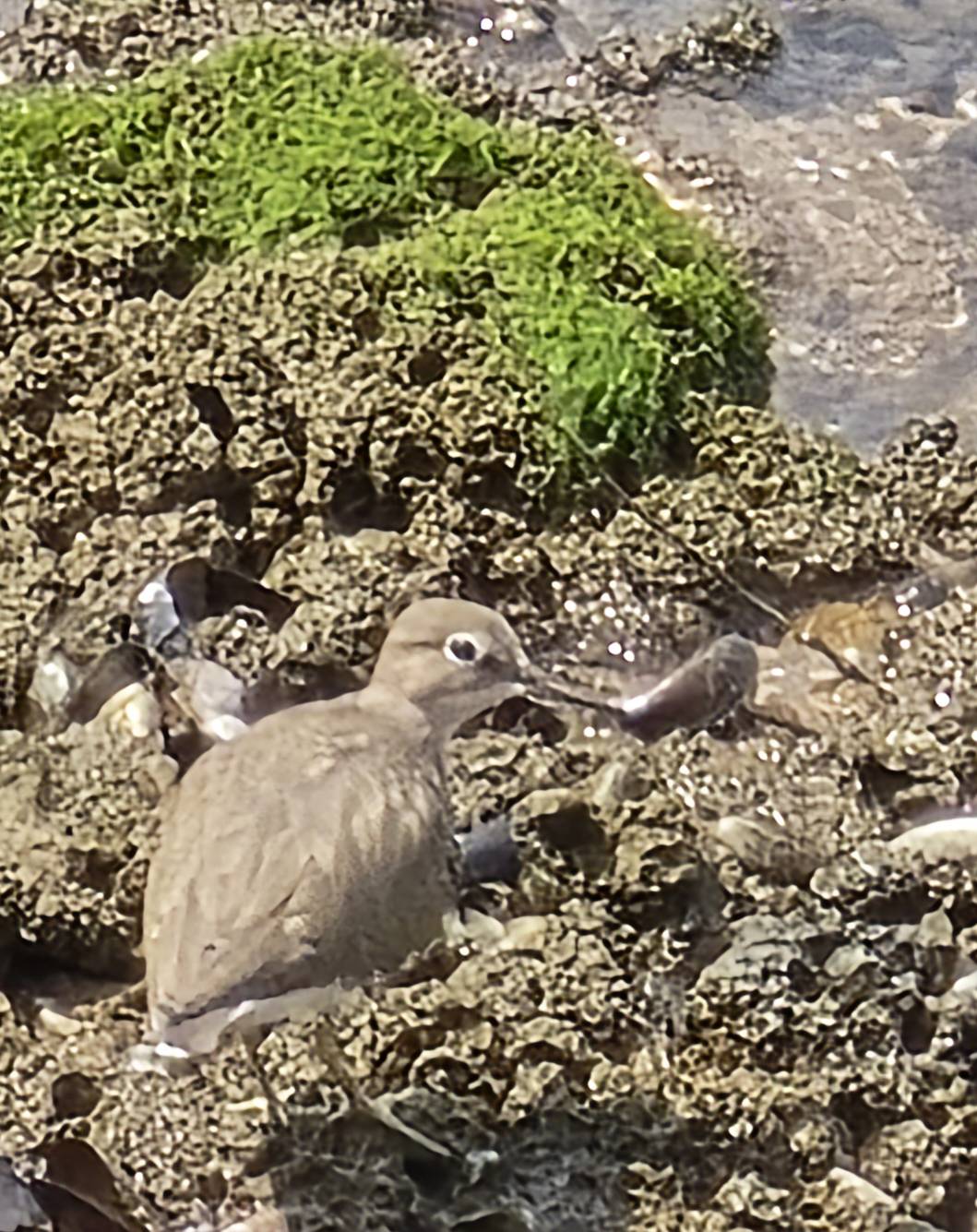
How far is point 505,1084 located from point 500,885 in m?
0.23

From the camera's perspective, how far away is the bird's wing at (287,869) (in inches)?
64.7

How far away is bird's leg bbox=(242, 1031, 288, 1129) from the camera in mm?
1796

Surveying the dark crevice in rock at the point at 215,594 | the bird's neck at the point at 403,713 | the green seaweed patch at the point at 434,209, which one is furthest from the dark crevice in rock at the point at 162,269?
the bird's neck at the point at 403,713

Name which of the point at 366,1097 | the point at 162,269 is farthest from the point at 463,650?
the point at 162,269

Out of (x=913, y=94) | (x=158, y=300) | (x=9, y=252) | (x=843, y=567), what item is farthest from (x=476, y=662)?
(x=913, y=94)

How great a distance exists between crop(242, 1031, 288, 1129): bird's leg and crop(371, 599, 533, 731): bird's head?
1.22ft

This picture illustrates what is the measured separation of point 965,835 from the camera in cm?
201

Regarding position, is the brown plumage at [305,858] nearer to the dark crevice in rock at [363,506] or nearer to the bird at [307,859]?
the bird at [307,859]

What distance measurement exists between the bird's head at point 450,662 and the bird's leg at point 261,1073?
0.37 meters

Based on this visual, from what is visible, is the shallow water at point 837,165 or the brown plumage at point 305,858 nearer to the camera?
the brown plumage at point 305,858

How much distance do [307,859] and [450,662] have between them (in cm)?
35

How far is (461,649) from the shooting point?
77.3 inches

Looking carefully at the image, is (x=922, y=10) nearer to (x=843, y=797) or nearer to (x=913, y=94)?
(x=913, y=94)

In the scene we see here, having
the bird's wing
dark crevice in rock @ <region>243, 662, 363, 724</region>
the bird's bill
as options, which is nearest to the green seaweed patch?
the bird's bill
